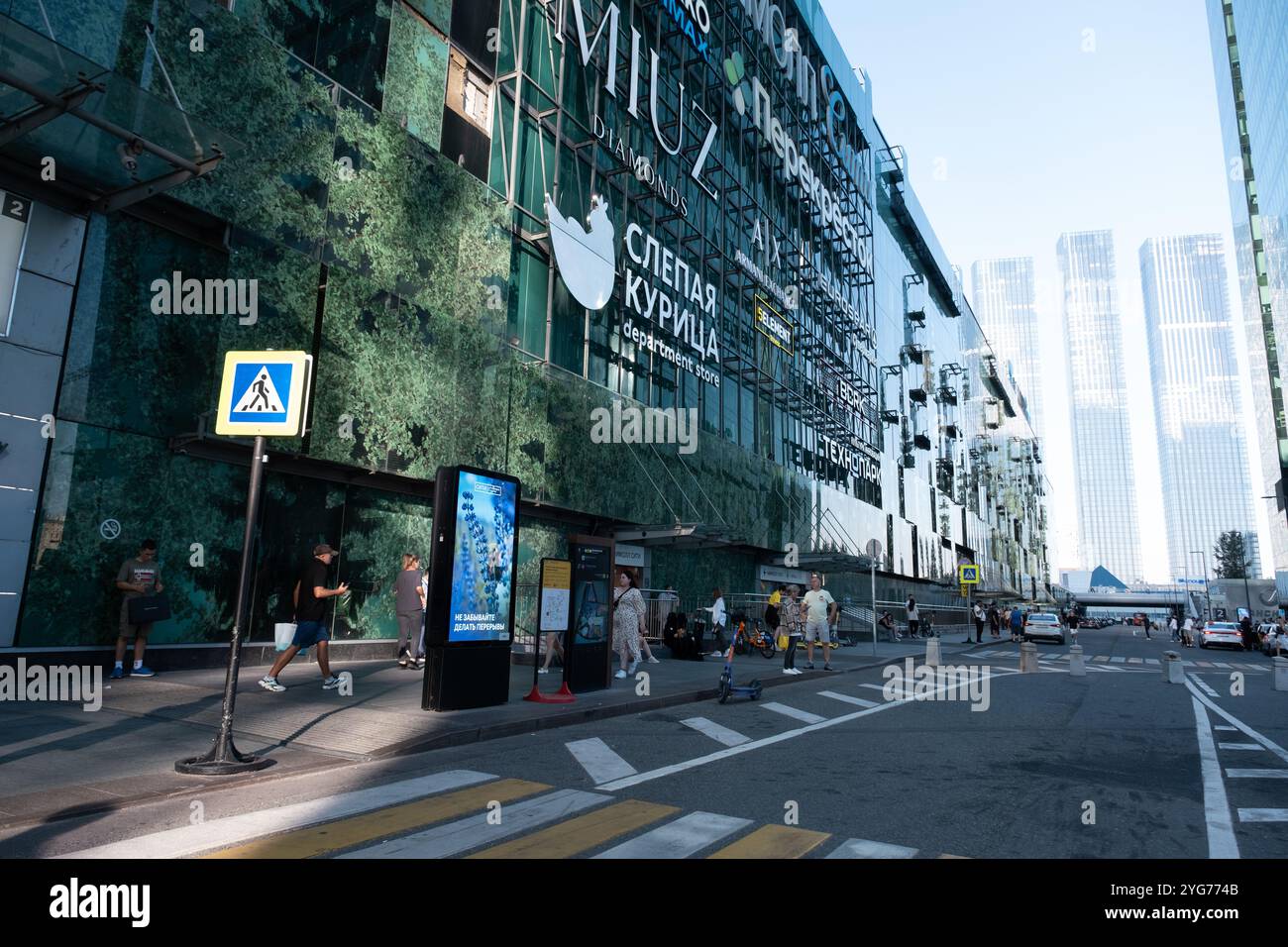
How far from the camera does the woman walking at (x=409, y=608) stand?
13281mm

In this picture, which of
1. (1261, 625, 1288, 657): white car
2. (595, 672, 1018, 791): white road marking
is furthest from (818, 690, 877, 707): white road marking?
(1261, 625, 1288, 657): white car

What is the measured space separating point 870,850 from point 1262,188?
98.5 m

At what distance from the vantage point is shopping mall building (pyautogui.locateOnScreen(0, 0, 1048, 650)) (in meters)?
10.5

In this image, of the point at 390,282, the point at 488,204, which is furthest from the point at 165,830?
the point at 488,204

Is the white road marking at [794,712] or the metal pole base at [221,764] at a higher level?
the metal pole base at [221,764]

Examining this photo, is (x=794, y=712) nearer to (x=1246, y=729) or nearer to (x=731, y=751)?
(x=731, y=751)

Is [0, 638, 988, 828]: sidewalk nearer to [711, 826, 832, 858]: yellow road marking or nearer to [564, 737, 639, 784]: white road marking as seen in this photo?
→ [564, 737, 639, 784]: white road marking

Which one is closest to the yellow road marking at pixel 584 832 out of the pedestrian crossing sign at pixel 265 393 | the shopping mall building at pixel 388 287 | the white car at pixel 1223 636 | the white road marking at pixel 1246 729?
the pedestrian crossing sign at pixel 265 393

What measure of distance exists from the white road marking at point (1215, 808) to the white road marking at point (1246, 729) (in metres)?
0.59

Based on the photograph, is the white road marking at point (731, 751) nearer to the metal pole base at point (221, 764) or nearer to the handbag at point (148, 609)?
the metal pole base at point (221, 764)

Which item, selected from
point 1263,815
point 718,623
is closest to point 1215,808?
point 1263,815

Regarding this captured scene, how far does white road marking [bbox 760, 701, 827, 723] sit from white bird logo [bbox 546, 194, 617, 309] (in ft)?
42.0
